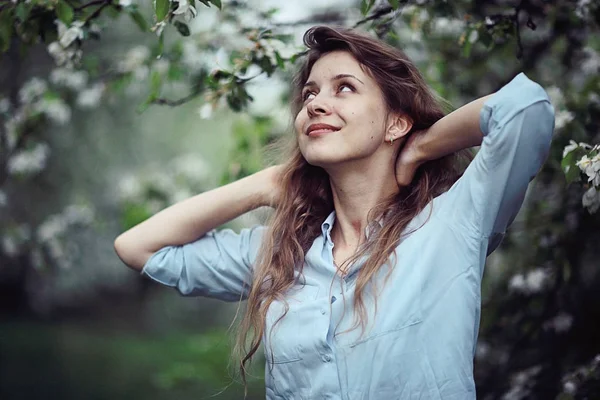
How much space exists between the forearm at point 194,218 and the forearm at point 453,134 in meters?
0.53

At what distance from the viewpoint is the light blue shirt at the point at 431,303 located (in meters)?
1.54

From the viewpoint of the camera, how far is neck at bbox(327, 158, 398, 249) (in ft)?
6.27

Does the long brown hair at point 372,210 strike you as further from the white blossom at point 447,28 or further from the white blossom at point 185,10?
the white blossom at point 447,28

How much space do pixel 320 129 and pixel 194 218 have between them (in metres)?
0.52

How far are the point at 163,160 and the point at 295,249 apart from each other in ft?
24.7

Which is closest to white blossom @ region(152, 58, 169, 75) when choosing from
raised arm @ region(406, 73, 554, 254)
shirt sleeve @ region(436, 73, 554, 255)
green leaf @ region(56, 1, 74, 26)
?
green leaf @ region(56, 1, 74, 26)

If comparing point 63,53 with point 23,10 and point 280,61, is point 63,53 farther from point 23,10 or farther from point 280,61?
point 280,61

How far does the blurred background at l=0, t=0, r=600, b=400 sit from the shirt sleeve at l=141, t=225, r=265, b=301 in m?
0.15

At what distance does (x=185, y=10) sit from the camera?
1.99 metres

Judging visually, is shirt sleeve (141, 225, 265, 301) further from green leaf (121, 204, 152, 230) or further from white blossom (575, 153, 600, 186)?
green leaf (121, 204, 152, 230)

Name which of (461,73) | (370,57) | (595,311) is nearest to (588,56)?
(461,73)

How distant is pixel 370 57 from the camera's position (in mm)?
1917

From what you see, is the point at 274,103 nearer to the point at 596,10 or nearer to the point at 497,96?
the point at 596,10

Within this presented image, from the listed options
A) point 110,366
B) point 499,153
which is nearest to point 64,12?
point 499,153
